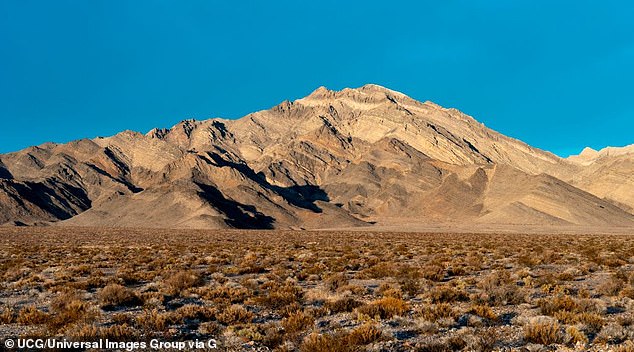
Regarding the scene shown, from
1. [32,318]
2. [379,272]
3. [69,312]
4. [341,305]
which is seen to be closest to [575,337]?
[341,305]

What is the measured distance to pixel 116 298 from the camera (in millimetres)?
13875

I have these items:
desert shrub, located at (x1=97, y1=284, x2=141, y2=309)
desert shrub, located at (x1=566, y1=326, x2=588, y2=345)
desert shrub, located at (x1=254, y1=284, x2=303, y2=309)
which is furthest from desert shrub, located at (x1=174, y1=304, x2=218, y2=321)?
desert shrub, located at (x1=566, y1=326, x2=588, y2=345)

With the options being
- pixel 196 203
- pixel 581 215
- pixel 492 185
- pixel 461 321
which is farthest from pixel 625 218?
pixel 461 321

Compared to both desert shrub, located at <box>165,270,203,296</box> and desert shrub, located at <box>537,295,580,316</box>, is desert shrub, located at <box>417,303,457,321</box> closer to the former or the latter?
desert shrub, located at <box>537,295,580,316</box>

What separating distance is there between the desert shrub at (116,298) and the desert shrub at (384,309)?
6.66 m

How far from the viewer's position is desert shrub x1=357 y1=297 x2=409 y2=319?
1228 centimetres

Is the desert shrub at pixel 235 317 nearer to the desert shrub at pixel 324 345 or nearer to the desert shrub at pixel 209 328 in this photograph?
the desert shrub at pixel 209 328

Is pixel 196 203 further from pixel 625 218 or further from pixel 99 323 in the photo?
pixel 99 323

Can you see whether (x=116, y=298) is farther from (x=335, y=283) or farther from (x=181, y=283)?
(x=335, y=283)

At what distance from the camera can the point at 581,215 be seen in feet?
348

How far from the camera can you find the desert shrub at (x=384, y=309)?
40.3 ft

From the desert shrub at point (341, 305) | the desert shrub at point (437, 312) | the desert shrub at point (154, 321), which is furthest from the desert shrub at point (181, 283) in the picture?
the desert shrub at point (437, 312)

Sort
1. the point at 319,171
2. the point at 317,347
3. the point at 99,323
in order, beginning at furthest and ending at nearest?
the point at 319,171, the point at 99,323, the point at 317,347

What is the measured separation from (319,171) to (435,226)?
Answer: 300 ft
